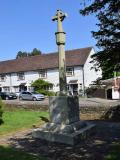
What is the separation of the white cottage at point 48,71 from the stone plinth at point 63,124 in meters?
42.3

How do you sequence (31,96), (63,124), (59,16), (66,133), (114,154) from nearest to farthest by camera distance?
(114,154) → (66,133) → (63,124) → (59,16) → (31,96)

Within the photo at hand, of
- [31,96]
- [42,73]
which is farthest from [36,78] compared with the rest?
[31,96]

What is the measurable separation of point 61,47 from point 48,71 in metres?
51.1

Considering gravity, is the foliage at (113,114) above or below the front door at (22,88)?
below

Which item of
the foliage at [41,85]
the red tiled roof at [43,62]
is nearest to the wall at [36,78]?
the red tiled roof at [43,62]

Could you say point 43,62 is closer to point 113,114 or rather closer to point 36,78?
point 36,78

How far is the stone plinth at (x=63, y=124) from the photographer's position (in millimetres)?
14047

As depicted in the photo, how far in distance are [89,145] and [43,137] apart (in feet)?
7.59

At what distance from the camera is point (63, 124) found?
14.6 metres

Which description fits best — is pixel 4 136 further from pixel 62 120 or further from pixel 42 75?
pixel 42 75

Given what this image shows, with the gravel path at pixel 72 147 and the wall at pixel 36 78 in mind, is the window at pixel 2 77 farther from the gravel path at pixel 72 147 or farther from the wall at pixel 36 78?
the gravel path at pixel 72 147

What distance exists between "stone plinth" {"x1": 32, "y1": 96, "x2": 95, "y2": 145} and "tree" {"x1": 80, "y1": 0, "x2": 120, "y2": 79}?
6.50 feet

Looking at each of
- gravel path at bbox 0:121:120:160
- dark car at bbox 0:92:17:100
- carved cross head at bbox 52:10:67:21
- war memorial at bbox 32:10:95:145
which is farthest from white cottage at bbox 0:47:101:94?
gravel path at bbox 0:121:120:160

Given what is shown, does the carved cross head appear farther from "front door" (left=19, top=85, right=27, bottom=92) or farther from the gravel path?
"front door" (left=19, top=85, right=27, bottom=92)
